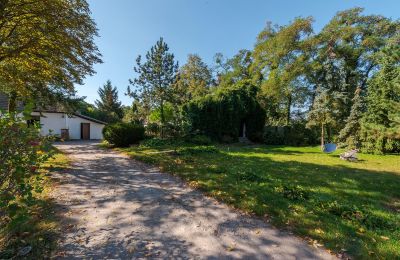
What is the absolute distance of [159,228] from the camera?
385 cm

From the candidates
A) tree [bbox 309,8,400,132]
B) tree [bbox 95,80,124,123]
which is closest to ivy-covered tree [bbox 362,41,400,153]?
tree [bbox 309,8,400,132]

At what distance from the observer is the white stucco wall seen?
25.6 metres

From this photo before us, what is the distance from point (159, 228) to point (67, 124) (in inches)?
1081

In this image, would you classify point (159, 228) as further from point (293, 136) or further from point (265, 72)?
point (265, 72)

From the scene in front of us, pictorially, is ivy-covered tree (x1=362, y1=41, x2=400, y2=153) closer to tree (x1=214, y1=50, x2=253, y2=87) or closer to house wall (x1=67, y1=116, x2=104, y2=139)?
tree (x1=214, y1=50, x2=253, y2=87)

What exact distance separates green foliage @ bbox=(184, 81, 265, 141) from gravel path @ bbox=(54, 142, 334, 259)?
550 inches

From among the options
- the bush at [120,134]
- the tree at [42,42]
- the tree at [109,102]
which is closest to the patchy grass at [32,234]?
the tree at [42,42]

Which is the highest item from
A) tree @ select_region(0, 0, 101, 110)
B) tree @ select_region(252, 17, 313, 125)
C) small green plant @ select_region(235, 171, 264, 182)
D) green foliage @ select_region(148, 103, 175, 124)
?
tree @ select_region(252, 17, 313, 125)

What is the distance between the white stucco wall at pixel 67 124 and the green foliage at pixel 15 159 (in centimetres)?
2444

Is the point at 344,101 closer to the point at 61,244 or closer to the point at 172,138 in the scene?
the point at 172,138

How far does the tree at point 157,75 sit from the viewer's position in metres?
19.2

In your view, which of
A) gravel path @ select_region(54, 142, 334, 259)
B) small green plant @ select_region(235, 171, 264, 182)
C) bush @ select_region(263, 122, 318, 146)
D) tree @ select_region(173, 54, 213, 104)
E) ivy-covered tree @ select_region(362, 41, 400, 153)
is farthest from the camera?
tree @ select_region(173, 54, 213, 104)

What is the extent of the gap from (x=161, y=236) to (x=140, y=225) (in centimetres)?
54

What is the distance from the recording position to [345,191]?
6418 mm
